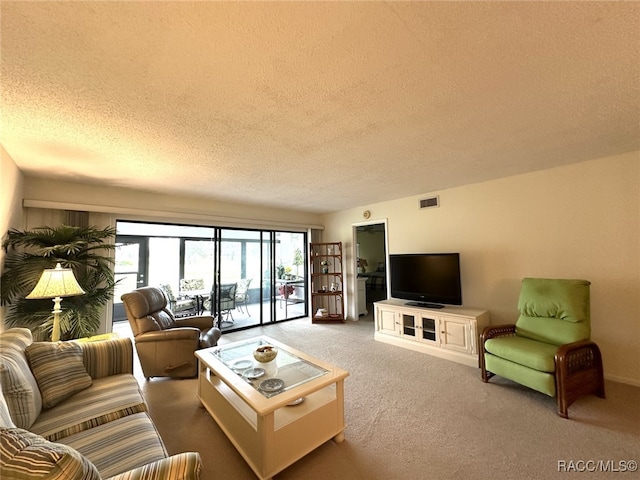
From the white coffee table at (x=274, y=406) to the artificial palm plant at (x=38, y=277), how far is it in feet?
5.09

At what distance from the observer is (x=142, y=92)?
5.08ft

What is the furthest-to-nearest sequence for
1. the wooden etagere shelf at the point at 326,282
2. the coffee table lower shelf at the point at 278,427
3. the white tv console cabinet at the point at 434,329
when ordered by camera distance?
the wooden etagere shelf at the point at 326,282
the white tv console cabinet at the point at 434,329
the coffee table lower shelf at the point at 278,427

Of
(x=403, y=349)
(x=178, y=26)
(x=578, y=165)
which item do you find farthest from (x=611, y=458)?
(x=178, y=26)

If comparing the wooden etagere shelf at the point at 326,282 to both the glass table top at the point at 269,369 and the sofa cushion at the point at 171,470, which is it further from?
the sofa cushion at the point at 171,470

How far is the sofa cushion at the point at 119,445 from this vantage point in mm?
1171

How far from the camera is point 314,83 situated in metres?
1.51

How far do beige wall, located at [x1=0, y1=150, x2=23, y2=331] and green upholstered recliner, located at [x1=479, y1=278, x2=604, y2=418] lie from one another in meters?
4.85

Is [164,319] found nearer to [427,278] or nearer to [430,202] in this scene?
[427,278]

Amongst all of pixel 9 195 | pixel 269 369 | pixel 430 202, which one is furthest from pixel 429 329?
pixel 9 195

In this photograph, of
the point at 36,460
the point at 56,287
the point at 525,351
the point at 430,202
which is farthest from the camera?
the point at 430,202

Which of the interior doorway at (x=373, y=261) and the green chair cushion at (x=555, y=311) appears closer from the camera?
the green chair cushion at (x=555, y=311)

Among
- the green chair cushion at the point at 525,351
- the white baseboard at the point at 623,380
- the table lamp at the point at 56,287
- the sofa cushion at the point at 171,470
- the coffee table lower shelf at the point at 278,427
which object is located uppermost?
the table lamp at the point at 56,287

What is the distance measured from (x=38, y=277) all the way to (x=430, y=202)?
4983mm

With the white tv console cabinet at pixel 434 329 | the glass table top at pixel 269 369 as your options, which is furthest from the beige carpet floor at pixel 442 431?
the glass table top at pixel 269 369
